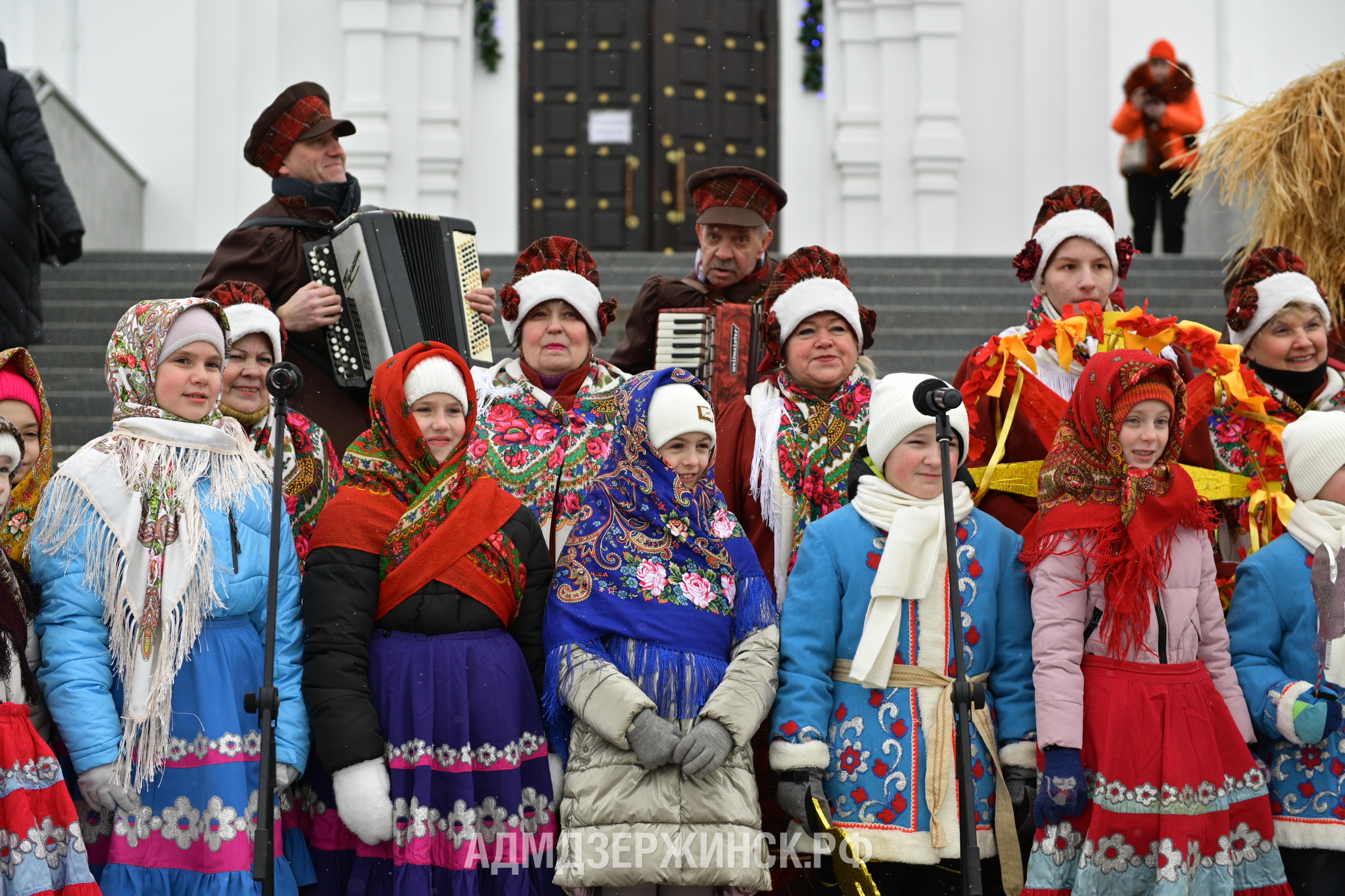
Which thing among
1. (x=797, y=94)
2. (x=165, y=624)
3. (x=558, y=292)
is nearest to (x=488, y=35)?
(x=797, y=94)

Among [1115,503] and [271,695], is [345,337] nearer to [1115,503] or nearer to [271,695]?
[271,695]

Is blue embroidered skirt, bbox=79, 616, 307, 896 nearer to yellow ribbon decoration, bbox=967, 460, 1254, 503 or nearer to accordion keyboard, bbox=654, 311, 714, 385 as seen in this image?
accordion keyboard, bbox=654, 311, 714, 385

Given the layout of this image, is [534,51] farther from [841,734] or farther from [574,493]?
[841,734]

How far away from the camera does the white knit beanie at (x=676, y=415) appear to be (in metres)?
3.65

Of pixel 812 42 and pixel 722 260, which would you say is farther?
pixel 812 42

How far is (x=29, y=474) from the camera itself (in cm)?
401

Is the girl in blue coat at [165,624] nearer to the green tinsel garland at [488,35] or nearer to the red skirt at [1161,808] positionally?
the red skirt at [1161,808]

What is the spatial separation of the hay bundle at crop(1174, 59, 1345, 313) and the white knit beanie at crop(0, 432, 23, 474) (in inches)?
198

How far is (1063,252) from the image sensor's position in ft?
15.5

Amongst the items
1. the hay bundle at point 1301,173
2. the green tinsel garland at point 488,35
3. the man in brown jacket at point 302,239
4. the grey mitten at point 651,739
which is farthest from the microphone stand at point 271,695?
Result: the green tinsel garland at point 488,35

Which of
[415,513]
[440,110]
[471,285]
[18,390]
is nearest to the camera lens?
[415,513]

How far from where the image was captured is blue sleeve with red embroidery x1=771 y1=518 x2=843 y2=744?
11.6 feet

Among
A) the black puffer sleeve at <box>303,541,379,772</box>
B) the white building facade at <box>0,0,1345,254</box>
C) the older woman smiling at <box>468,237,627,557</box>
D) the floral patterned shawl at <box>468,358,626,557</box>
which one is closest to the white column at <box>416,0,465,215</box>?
the white building facade at <box>0,0,1345,254</box>

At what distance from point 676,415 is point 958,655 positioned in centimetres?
95
